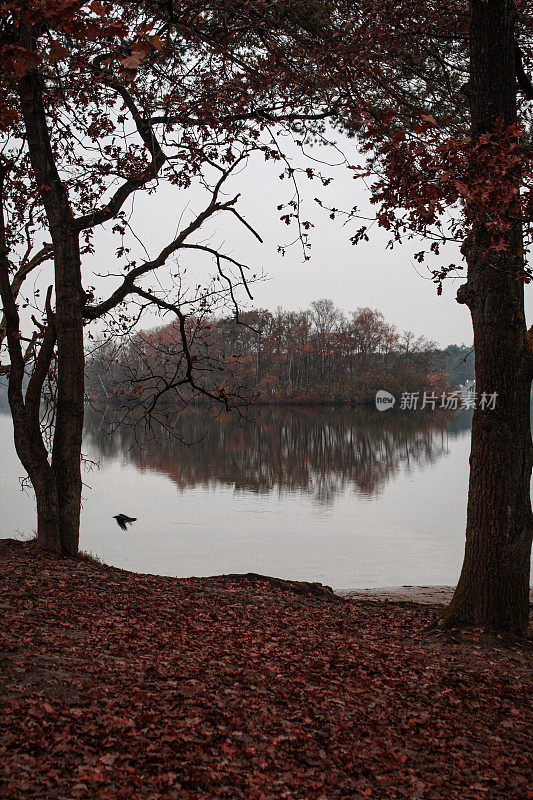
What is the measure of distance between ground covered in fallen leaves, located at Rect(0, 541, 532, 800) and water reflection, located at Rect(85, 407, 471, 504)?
606 centimetres

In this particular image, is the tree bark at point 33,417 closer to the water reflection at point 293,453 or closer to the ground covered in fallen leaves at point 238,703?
the ground covered in fallen leaves at point 238,703

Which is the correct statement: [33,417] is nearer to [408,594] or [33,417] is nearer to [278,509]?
[408,594]

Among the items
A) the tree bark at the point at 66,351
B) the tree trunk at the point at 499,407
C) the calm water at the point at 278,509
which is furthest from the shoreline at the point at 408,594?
the tree bark at the point at 66,351

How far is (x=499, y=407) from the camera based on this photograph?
6.73m

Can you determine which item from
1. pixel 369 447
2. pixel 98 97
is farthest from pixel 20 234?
pixel 369 447

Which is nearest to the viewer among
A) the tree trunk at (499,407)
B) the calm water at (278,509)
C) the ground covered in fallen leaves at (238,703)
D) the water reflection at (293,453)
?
the ground covered in fallen leaves at (238,703)

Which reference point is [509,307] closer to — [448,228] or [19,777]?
[448,228]

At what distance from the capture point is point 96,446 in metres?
40.8

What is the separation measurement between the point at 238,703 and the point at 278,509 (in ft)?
51.2

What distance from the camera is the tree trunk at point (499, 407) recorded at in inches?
264

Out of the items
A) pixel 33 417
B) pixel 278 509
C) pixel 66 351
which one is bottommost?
pixel 278 509

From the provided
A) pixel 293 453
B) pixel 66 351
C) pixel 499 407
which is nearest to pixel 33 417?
Answer: pixel 66 351

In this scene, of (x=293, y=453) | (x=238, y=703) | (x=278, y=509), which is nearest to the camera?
(x=238, y=703)

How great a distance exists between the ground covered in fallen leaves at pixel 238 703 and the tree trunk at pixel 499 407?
1.83 ft
